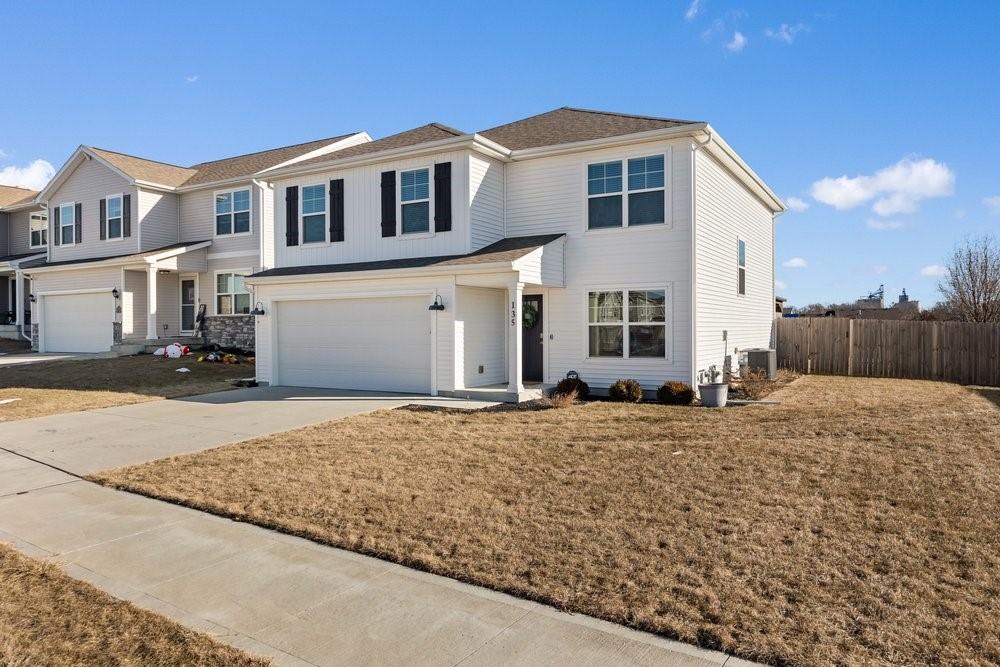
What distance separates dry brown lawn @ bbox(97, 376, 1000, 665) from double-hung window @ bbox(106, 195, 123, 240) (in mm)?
18806

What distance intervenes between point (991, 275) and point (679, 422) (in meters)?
18.6

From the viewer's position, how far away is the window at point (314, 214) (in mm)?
16547

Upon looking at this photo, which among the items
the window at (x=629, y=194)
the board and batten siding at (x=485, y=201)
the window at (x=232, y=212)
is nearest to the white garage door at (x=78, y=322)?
the window at (x=232, y=212)

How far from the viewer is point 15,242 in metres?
30.6

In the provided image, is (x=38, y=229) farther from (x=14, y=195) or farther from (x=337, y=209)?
(x=337, y=209)

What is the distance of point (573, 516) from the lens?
5.88 meters

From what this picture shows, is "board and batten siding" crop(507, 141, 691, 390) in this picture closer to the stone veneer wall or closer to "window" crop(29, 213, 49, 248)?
the stone veneer wall

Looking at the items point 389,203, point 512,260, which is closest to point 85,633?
point 512,260

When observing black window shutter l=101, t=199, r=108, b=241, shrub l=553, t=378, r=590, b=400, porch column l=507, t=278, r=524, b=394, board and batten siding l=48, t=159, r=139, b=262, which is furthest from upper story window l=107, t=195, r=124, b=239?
shrub l=553, t=378, r=590, b=400

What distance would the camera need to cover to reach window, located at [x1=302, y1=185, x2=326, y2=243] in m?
16.5

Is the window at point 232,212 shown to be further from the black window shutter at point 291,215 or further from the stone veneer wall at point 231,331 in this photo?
the black window shutter at point 291,215

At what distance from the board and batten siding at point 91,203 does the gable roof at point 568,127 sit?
48.1 feet

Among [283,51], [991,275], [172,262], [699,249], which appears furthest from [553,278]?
[991,275]

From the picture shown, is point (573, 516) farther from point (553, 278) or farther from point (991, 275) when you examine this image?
point (991, 275)
